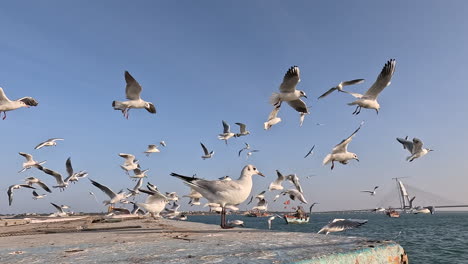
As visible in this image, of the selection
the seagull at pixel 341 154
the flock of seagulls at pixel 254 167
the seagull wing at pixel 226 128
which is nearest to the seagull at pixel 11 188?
the flock of seagulls at pixel 254 167

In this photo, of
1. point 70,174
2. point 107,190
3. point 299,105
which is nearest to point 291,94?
point 299,105

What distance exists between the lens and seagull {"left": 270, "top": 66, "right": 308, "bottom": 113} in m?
9.77

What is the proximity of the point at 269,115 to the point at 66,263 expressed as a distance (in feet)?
37.0

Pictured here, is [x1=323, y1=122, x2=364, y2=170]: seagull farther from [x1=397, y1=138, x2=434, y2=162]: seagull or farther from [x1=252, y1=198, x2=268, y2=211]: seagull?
[x1=252, y1=198, x2=268, y2=211]: seagull

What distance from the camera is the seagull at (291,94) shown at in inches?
384

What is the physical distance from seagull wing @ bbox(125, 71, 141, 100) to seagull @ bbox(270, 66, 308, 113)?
4888 millimetres

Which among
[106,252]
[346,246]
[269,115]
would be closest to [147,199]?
[269,115]

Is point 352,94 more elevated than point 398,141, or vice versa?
point 352,94

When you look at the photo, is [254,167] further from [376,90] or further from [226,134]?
[226,134]

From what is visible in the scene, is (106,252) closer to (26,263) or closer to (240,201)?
(26,263)

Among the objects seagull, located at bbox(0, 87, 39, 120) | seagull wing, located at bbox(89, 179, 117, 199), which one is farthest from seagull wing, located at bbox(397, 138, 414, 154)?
seagull, located at bbox(0, 87, 39, 120)

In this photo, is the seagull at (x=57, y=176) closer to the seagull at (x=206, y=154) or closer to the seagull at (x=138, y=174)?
the seagull at (x=138, y=174)

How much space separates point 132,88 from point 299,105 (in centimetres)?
594

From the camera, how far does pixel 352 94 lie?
413 inches
